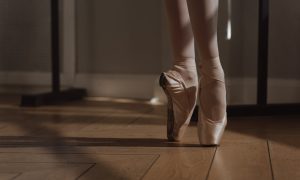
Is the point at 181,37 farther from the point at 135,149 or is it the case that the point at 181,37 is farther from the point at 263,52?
the point at 263,52

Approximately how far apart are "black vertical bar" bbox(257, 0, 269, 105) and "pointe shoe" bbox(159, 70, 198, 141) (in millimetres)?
430

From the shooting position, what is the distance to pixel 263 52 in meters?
1.37

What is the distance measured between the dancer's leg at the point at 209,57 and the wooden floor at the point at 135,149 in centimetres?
7

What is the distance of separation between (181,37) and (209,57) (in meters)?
0.09

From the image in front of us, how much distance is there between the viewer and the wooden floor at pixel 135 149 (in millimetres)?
716

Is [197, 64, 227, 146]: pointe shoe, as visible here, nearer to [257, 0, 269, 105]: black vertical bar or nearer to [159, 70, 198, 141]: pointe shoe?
[159, 70, 198, 141]: pointe shoe

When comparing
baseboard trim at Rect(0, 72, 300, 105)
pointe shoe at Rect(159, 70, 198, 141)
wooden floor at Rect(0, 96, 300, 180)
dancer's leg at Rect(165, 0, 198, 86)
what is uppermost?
dancer's leg at Rect(165, 0, 198, 86)

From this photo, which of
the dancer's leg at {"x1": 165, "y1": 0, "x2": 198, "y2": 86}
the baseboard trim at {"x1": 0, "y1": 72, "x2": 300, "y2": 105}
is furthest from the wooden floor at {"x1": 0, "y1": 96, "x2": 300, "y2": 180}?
the baseboard trim at {"x1": 0, "y1": 72, "x2": 300, "y2": 105}

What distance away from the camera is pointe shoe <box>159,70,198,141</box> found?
37.4 inches

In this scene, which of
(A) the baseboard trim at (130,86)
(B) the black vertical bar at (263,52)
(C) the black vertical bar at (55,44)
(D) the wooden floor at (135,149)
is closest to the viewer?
(D) the wooden floor at (135,149)

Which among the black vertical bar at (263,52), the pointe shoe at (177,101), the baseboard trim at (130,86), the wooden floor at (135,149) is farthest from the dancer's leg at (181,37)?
the baseboard trim at (130,86)

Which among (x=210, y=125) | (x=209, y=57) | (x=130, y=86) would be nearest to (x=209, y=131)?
(x=210, y=125)

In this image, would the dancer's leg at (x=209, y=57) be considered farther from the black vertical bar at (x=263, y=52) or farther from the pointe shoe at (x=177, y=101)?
the black vertical bar at (x=263, y=52)

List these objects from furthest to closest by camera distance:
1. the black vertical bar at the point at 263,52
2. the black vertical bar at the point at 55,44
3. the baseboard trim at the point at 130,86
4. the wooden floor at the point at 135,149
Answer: the black vertical bar at the point at 55,44
the baseboard trim at the point at 130,86
the black vertical bar at the point at 263,52
the wooden floor at the point at 135,149
